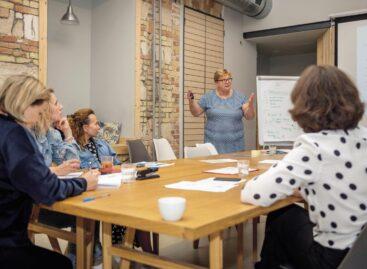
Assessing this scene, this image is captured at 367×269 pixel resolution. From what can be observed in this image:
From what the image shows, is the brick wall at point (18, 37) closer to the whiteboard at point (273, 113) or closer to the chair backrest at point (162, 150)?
the chair backrest at point (162, 150)

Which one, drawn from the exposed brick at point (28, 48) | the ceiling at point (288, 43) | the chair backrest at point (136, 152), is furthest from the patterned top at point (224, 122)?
the ceiling at point (288, 43)

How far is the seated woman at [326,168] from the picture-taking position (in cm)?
146

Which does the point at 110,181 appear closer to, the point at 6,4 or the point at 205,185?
the point at 205,185

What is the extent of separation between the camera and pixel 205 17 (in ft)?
20.7

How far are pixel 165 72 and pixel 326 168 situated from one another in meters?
4.35

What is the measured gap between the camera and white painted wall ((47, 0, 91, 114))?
17.1 feet

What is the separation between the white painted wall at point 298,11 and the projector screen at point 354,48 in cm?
65

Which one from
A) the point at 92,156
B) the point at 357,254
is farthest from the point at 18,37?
the point at 357,254

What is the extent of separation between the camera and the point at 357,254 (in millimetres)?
1288

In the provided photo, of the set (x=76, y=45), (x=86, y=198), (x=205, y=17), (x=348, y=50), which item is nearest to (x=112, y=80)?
(x=76, y=45)

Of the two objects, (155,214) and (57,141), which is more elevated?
(57,141)

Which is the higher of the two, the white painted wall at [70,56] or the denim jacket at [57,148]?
the white painted wall at [70,56]

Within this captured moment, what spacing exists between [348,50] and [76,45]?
3675 mm

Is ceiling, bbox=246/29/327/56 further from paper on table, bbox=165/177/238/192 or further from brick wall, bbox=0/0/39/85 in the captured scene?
paper on table, bbox=165/177/238/192
